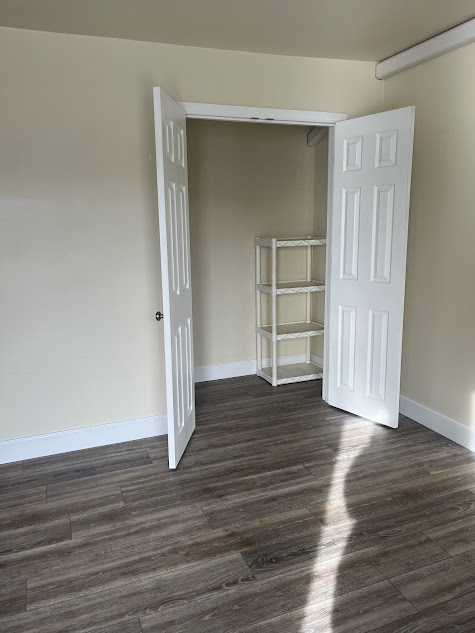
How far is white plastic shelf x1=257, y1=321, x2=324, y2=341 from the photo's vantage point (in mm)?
4245

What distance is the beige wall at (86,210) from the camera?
2740 mm

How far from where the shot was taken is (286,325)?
4.61m

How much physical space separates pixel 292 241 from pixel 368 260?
102cm

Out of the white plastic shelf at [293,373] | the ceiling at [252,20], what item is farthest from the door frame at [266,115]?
the white plastic shelf at [293,373]

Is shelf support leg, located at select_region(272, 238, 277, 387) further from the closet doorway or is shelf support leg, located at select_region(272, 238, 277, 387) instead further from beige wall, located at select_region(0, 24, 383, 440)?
beige wall, located at select_region(0, 24, 383, 440)

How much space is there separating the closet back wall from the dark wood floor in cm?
130

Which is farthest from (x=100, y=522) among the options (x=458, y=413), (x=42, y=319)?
(x=458, y=413)

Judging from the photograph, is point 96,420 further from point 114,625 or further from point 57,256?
point 114,625

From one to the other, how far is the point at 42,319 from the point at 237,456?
4.88 ft

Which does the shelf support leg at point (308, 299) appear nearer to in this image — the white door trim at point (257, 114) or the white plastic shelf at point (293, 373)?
the white plastic shelf at point (293, 373)

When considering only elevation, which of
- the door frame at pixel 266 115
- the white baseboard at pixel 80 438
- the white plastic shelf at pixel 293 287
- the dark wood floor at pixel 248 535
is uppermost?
the door frame at pixel 266 115

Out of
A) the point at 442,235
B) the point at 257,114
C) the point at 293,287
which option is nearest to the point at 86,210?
the point at 257,114

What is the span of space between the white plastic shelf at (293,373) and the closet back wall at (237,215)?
0.78 ft

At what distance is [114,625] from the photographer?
5.72ft
